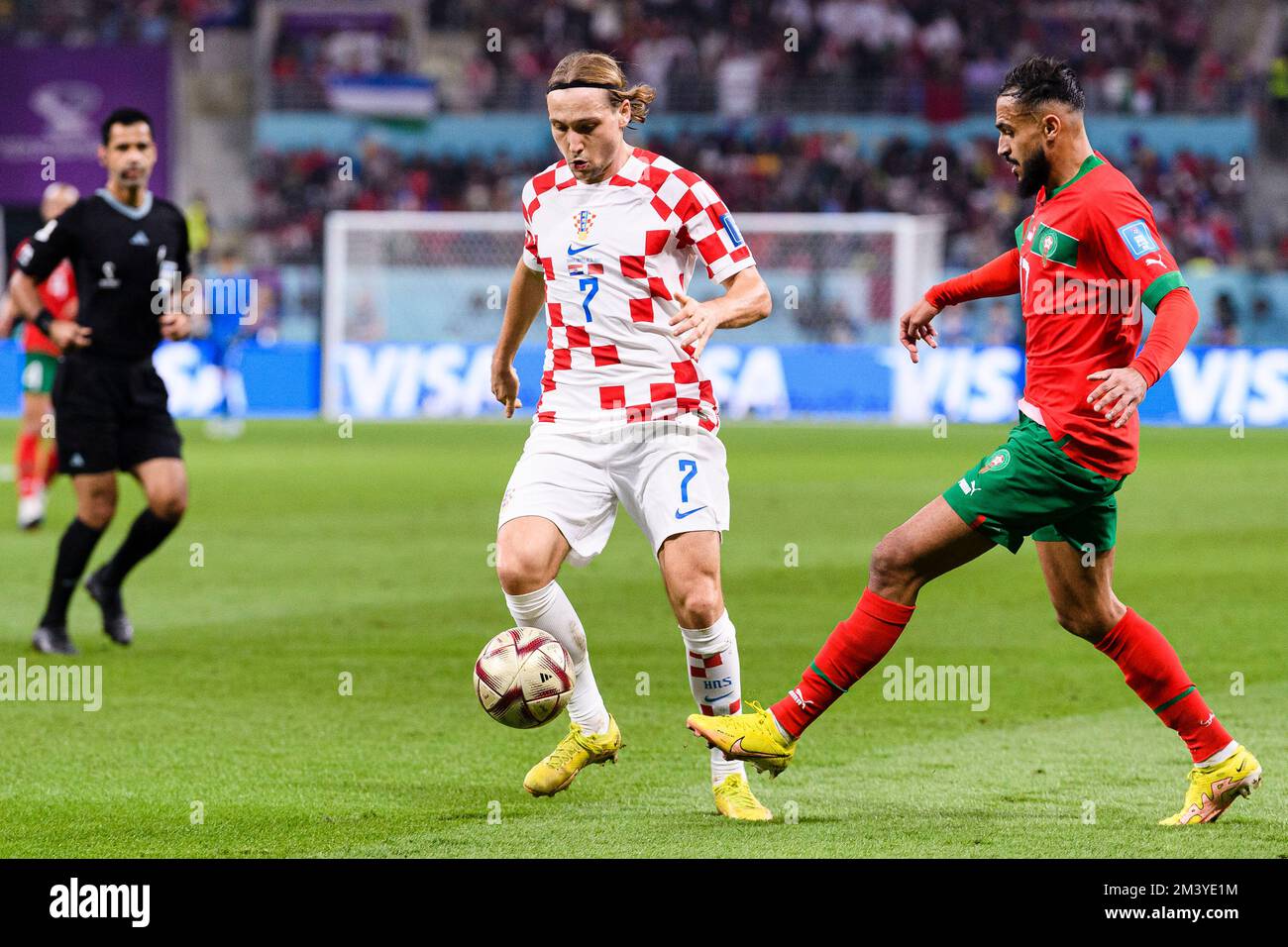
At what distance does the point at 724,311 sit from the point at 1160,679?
163 centimetres

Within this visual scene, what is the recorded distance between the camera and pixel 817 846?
15.9ft

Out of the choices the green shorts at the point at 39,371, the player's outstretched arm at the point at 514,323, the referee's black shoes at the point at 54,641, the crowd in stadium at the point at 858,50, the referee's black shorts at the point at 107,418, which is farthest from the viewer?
the crowd in stadium at the point at 858,50

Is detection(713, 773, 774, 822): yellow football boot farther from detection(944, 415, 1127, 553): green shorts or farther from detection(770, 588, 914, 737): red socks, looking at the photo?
detection(944, 415, 1127, 553): green shorts

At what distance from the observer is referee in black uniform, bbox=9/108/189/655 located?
8211mm

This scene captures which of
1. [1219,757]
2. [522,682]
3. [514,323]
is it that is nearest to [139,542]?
[514,323]

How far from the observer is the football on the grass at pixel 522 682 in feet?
17.5

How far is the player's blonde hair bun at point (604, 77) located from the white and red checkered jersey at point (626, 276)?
0.53ft

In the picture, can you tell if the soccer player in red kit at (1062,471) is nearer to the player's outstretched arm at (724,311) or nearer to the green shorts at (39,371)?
the player's outstretched arm at (724,311)

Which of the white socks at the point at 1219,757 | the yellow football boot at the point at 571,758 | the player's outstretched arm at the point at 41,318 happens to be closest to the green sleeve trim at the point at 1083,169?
the white socks at the point at 1219,757

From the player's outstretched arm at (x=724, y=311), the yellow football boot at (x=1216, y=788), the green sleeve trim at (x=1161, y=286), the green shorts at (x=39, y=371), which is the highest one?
the green sleeve trim at (x=1161, y=286)

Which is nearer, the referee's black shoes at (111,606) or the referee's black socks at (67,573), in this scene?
the referee's black socks at (67,573)

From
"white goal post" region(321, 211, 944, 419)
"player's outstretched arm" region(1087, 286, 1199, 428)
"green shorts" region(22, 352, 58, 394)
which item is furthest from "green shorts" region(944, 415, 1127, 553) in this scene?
"white goal post" region(321, 211, 944, 419)
